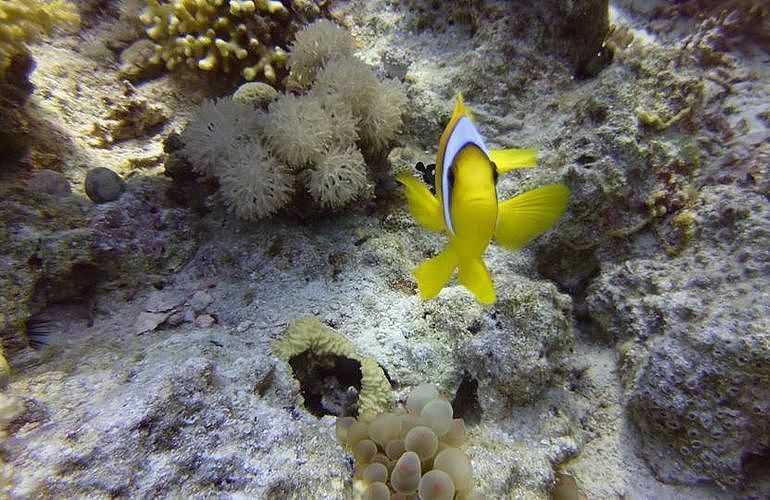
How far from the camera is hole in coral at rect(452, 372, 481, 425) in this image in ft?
6.52

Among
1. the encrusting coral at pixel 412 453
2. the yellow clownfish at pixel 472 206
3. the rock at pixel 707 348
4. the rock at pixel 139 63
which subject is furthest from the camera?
the rock at pixel 139 63

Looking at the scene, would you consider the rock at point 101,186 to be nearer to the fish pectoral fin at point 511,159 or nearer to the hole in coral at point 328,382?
the hole in coral at point 328,382

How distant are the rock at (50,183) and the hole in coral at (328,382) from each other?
4.53ft

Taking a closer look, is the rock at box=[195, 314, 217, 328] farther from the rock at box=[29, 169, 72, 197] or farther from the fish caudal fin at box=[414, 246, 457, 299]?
the fish caudal fin at box=[414, 246, 457, 299]

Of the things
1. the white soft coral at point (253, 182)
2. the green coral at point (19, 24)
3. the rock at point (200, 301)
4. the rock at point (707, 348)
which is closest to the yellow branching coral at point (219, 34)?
the green coral at point (19, 24)

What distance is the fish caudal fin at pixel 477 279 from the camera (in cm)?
127

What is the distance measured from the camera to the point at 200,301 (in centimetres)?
205

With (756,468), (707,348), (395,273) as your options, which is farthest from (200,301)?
(756,468)

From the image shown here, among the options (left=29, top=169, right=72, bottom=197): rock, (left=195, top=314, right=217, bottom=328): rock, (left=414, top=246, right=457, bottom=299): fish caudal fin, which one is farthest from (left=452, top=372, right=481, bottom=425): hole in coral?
(left=29, top=169, right=72, bottom=197): rock

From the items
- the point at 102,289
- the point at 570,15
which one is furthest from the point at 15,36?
the point at 570,15

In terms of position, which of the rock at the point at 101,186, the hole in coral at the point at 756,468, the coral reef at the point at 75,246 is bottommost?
the hole in coral at the point at 756,468

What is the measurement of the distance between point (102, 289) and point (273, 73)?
6.18ft

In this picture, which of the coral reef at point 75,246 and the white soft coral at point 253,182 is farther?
the white soft coral at point 253,182

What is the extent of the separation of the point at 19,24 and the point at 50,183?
35.6 inches
